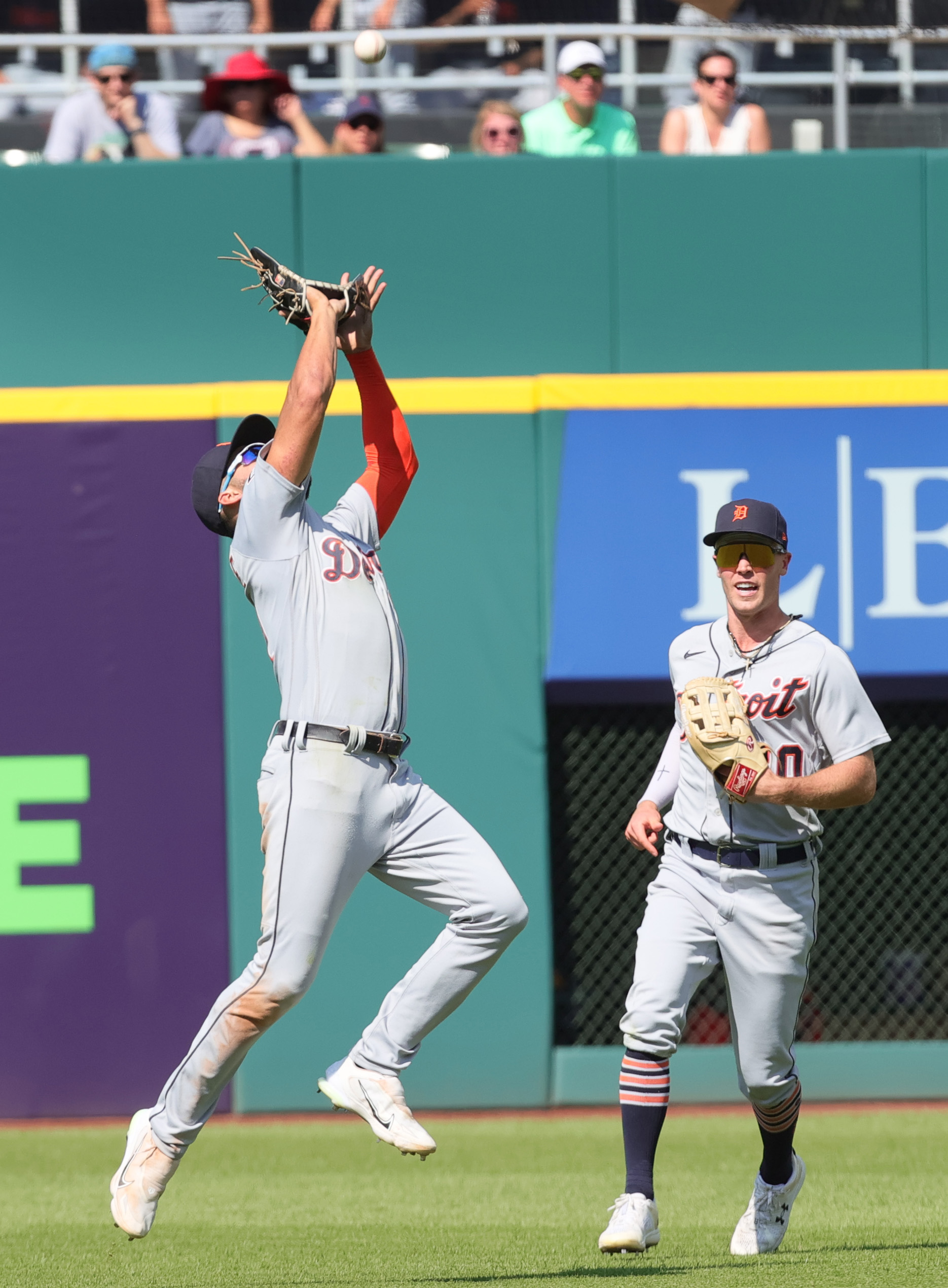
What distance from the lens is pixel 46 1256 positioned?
497 centimetres

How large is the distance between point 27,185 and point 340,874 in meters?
5.05

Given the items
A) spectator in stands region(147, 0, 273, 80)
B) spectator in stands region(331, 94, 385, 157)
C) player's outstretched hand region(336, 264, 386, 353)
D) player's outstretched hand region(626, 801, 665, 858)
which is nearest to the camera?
player's outstretched hand region(336, 264, 386, 353)

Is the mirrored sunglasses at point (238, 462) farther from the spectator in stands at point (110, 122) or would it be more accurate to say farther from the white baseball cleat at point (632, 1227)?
the spectator in stands at point (110, 122)

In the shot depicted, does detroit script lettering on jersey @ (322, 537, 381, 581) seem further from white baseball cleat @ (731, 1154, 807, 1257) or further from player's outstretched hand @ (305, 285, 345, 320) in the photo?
white baseball cleat @ (731, 1154, 807, 1257)

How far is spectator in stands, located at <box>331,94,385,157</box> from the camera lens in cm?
830

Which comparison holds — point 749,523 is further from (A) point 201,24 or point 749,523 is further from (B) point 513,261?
(A) point 201,24

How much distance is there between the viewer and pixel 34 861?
782 cm

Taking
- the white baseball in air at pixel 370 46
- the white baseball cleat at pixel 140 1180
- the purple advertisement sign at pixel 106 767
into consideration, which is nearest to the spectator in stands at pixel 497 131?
the white baseball in air at pixel 370 46

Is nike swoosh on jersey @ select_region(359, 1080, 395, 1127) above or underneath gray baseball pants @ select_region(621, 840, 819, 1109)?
underneath

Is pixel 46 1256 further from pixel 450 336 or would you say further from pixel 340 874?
pixel 450 336

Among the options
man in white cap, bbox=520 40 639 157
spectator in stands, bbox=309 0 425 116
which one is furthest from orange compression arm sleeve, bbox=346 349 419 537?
spectator in stands, bbox=309 0 425 116

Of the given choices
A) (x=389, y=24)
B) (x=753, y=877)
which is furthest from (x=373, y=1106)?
(x=389, y=24)

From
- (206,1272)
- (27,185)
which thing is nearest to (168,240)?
(27,185)

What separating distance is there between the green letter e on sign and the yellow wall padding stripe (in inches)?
65.4
